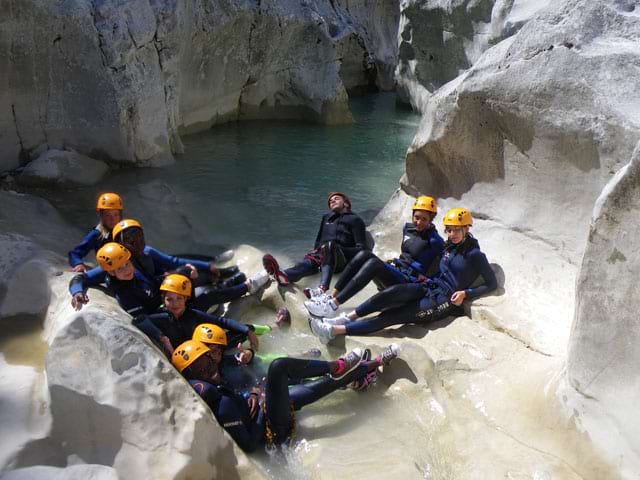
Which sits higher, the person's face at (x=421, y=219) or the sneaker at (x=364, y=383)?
the person's face at (x=421, y=219)

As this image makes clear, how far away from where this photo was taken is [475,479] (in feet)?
10.7

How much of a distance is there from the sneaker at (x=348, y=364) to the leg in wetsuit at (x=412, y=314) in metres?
0.61

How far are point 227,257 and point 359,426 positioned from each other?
269 centimetres

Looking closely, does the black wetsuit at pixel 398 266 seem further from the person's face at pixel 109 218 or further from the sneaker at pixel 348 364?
the person's face at pixel 109 218

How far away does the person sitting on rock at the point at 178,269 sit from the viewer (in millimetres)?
4578

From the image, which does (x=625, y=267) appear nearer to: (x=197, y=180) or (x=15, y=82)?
(x=197, y=180)

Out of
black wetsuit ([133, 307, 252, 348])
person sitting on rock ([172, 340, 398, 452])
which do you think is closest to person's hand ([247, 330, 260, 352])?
black wetsuit ([133, 307, 252, 348])

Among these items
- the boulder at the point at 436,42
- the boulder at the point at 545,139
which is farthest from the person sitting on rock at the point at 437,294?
the boulder at the point at 436,42

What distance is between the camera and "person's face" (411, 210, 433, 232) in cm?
522

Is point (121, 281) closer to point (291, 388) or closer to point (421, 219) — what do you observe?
point (291, 388)

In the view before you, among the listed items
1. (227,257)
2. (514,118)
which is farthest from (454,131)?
(227,257)

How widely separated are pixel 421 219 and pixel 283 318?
1477 mm

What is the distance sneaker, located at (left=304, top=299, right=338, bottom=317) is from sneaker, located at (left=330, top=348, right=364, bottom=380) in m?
0.84

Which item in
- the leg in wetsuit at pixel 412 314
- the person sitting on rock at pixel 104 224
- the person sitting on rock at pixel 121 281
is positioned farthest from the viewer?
the person sitting on rock at pixel 104 224
